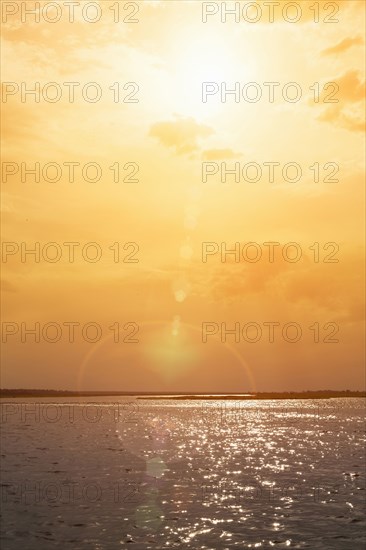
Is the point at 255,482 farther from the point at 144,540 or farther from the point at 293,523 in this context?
the point at 144,540

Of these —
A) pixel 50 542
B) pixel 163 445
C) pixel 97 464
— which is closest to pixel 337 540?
pixel 50 542

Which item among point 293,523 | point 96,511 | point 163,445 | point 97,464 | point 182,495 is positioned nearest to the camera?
point 293,523

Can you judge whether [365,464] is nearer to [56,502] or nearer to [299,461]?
[299,461]

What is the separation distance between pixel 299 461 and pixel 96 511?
35130mm

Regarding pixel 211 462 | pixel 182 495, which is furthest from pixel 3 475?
pixel 211 462

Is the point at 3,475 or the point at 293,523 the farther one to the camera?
the point at 3,475

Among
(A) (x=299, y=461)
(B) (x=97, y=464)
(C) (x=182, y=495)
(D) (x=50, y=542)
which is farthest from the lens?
(A) (x=299, y=461)

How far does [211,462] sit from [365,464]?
596 inches

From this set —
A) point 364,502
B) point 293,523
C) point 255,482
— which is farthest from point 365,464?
point 293,523

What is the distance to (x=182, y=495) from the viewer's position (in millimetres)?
45125

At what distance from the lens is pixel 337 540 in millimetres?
32594

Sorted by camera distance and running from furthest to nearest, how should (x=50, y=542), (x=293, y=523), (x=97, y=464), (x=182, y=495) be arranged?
(x=97, y=464), (x=182, y=495), (x=293, y=523), (x=50, y=542)

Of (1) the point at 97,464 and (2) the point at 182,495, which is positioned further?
(1) the point at 97,464

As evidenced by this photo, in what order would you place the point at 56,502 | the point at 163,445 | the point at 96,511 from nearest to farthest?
the point at 96,511, the point at 56,502, the point at 163,445
